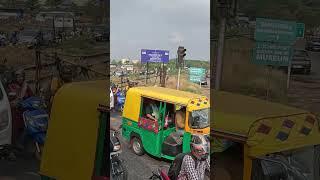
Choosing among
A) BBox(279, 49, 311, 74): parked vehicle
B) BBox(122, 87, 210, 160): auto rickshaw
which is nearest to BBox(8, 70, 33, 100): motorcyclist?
BBox(122, 87, 210, 160): auto rickshaw

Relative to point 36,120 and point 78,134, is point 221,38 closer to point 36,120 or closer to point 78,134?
point 78,134

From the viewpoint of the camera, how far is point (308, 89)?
2.87 m

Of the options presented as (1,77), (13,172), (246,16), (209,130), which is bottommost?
(13,172)

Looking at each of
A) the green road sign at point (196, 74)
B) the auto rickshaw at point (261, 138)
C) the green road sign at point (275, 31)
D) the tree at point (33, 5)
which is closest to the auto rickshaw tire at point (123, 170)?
the auto rickshaw at point (261, 138)

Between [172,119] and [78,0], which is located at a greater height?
[78,0]

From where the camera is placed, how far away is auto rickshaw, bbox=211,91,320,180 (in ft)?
9.01

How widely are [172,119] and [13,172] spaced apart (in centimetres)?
135

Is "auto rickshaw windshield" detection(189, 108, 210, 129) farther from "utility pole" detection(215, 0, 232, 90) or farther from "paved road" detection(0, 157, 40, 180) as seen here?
"paved road" detection(0, 157, 40, 180)

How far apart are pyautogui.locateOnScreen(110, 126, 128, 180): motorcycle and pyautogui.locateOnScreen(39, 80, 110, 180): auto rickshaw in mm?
147

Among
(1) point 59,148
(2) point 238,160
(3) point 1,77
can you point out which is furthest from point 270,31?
(3) point 1,77

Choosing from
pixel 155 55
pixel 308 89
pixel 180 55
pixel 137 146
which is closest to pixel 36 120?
pixel 137 146

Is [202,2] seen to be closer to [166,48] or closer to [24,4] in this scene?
[166,48]

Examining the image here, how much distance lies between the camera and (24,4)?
3.27 meters

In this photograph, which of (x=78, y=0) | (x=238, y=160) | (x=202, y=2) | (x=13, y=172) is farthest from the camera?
(x=13, y=172)
